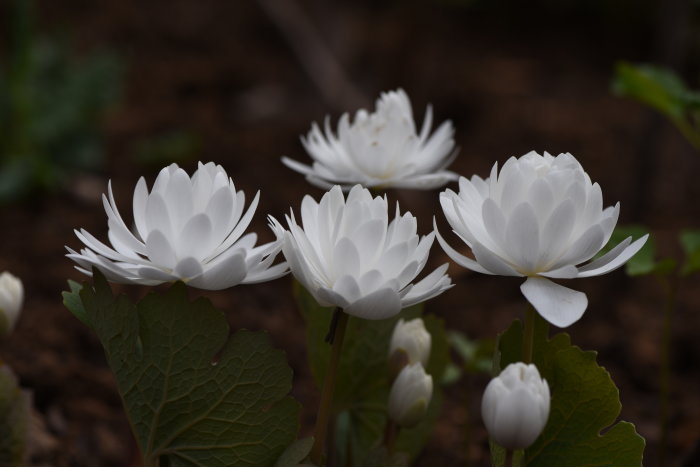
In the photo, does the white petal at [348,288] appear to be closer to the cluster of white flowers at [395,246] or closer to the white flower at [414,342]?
the cluster of white flowers at [395,246]

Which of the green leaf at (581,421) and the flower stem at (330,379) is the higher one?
the flower stem at (330,379)

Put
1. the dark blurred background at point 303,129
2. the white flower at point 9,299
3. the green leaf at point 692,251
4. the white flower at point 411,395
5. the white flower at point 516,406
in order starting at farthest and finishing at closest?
1. the dark blurred background at point 303,129
2. the green leaf at point 692,251
3. the white flower at point 9,299
4. the white flower at point 411,395
5. the white flower at point 516,406

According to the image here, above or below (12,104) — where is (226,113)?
below

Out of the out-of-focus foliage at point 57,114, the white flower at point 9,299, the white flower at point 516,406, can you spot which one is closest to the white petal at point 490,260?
the white flower at point 516,406

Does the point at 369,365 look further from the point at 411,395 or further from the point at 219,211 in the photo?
the point at 219,211

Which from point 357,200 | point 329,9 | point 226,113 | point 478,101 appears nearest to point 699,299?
point 478,101

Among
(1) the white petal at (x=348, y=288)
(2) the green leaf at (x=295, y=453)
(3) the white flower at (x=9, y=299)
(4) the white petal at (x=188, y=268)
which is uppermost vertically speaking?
(4) the white petal at (x=188, y=268)

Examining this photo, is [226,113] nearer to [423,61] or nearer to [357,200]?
[423,61]
